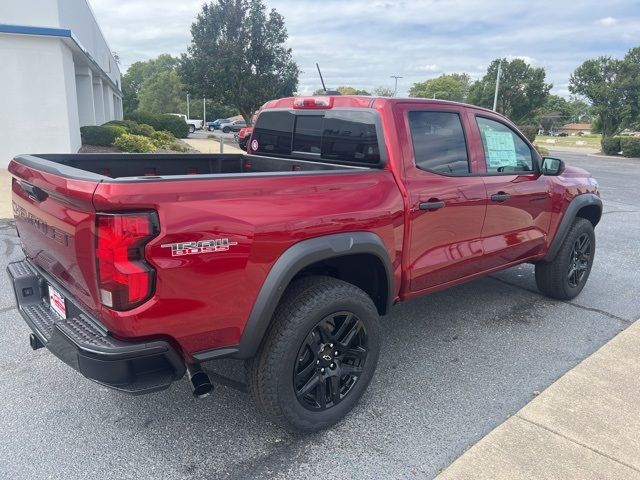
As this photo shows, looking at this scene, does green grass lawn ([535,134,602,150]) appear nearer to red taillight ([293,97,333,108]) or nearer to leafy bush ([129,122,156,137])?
leafy bush ([129,122,156,137])

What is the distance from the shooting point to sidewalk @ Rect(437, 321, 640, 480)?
8.30ft

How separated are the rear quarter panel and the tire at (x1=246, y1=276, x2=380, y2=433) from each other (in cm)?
25

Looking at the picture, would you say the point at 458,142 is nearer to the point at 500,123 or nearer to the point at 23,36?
the point at 500,123

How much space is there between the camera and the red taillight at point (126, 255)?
2.07 metres

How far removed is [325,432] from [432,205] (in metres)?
1.56

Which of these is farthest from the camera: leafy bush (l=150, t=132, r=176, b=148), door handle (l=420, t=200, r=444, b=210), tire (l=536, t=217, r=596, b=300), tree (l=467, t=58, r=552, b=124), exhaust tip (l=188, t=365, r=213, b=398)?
tree (l=467, t=58, r=552, b=124)

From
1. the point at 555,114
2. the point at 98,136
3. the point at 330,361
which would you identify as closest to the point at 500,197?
the point at 330,361

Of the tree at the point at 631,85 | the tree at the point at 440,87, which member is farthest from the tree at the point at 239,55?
the tree at the point at 440,87

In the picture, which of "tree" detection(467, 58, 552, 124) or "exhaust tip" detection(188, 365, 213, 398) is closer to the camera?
"exhaust tip" detection(188, 365, 213, 398)

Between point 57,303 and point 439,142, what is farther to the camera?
point 439,142

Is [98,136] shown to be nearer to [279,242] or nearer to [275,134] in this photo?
[275,134]

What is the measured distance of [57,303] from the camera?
8.86 feet

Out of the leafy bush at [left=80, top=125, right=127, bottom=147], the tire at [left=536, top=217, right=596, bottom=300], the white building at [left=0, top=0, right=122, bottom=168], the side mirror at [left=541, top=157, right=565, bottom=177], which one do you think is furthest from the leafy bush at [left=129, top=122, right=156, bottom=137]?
the side mirror at [left=541, top=157, right=565, bottom=177]

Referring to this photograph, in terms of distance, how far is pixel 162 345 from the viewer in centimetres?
221
